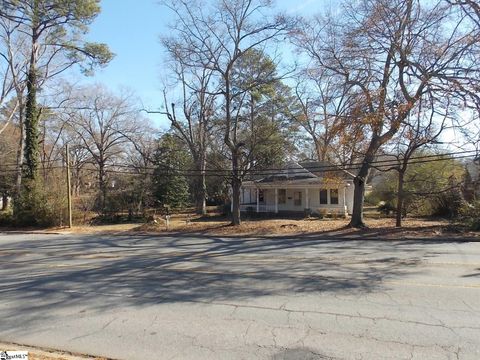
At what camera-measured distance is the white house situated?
125 ft

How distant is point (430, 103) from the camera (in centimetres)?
2111

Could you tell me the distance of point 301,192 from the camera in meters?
40.4

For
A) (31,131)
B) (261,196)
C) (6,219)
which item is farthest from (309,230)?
(31,131)

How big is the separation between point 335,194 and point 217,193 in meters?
20.1

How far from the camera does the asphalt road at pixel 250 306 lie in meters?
5.64

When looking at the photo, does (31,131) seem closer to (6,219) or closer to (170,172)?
(6,219)

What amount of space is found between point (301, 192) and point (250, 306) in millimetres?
33293

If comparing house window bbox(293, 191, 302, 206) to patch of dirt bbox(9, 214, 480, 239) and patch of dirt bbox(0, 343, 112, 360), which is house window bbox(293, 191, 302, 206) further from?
patch of dirt bbox(0, 343, 112, 360)

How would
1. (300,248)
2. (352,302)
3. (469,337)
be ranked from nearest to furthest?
(469,337), (352,302), (300,248)

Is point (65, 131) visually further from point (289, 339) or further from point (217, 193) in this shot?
point (289, 339)

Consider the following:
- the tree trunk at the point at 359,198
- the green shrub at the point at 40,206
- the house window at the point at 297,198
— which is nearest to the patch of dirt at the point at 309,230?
the tree trunk at the point at 359,198

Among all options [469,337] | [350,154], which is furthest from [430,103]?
[469,337]

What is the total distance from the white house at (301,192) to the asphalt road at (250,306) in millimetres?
24201

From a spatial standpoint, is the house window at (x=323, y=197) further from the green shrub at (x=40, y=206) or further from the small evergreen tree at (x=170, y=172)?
the green shrub at (x=40, y=206)
